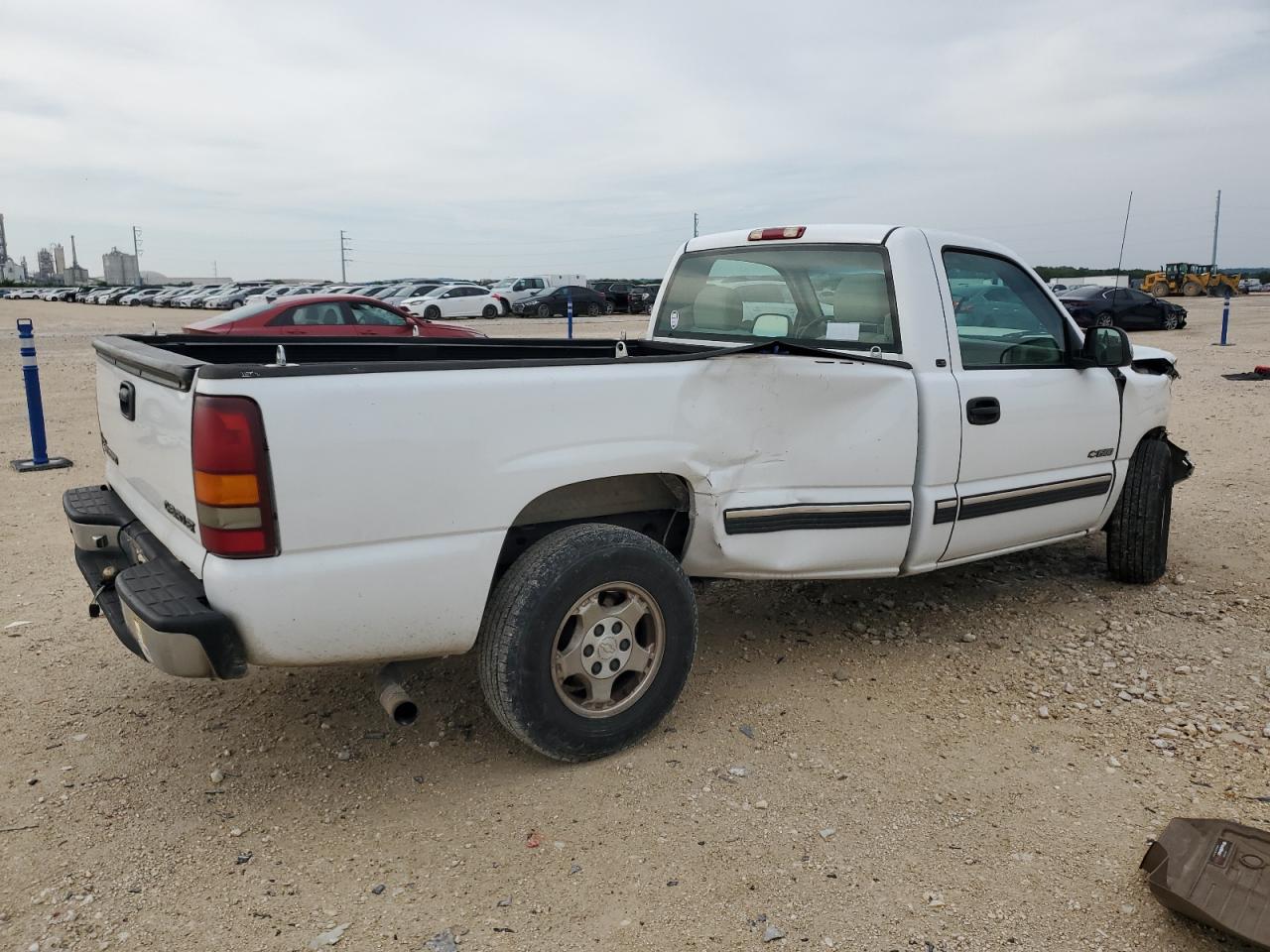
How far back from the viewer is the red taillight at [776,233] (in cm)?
441

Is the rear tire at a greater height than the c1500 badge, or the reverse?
the c1500 badge

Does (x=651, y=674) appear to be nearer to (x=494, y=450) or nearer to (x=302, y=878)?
(x=494, y=450)

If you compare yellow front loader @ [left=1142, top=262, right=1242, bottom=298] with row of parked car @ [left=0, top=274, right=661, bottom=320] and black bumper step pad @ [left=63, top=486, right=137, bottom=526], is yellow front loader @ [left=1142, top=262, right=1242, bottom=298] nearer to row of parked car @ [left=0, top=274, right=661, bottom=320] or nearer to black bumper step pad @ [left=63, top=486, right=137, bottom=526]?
row of parked car @ [left=0, top=274, right=661, bottom=320]

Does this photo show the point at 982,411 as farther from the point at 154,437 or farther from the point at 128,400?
the point at 128,400

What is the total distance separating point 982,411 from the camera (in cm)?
407

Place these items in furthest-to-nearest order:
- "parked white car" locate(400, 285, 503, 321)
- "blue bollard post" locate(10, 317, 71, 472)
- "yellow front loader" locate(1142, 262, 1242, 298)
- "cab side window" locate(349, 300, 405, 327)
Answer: "yellow front loader" locate(1142, 262, 1242, 298) < "parked white car" locate(400, 285, 503, 321) < "cab side window" locate(349, 300, 405, 327) < "blue bollard post" locate(10, 317, 71, 472)

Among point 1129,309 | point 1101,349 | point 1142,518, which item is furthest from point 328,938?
point 1129,309

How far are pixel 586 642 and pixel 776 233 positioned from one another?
223 cm

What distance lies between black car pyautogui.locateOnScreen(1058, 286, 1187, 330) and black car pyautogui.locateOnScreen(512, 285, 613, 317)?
1693 cm

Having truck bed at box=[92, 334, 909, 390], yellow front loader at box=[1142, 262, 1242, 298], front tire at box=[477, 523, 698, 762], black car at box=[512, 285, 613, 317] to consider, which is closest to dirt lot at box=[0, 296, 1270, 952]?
front tire at box=[477, 523, 698, 762]

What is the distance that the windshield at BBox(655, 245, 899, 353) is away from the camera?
4098 mm

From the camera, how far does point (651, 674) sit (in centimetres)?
338

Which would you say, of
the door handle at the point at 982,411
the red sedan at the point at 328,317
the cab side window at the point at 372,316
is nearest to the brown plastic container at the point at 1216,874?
the door handle at the point at 982,411

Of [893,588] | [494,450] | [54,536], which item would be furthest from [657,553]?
[54,536]
